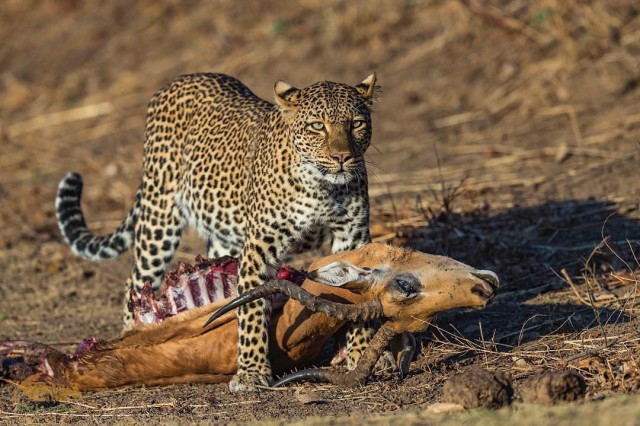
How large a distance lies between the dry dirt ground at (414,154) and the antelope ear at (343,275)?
0.57 m

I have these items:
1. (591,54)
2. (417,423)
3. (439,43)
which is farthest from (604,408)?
(439,43)

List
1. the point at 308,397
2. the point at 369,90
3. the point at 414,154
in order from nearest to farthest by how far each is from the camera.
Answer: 1. the point at 308,397
2. the point at 369,90
3. the point at 414,154

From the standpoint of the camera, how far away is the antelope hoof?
19.9 ft

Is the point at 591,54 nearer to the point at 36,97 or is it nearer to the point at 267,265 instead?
the point at 267,265

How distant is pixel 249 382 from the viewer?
608 cm

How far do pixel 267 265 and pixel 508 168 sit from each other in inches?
177

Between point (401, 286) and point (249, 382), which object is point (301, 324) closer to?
point (249, 382)

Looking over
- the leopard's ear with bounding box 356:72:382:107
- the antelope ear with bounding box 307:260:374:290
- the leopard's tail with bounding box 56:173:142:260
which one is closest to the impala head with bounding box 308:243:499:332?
the antelope ear with bounding box 307:260:374:290

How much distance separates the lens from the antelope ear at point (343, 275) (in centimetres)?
557

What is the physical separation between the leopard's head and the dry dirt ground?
304mm

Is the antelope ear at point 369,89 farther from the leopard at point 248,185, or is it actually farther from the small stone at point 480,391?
the small stone at point 480,391

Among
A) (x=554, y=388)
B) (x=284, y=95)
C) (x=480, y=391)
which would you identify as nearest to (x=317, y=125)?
(x=284, y=95)

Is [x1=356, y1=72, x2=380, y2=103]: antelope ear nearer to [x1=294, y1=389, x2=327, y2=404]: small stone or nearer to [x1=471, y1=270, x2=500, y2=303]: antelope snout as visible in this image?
[x1=471, y1=270, x2=500, y2=303]: antelope snout

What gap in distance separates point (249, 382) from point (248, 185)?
56.3 inches
